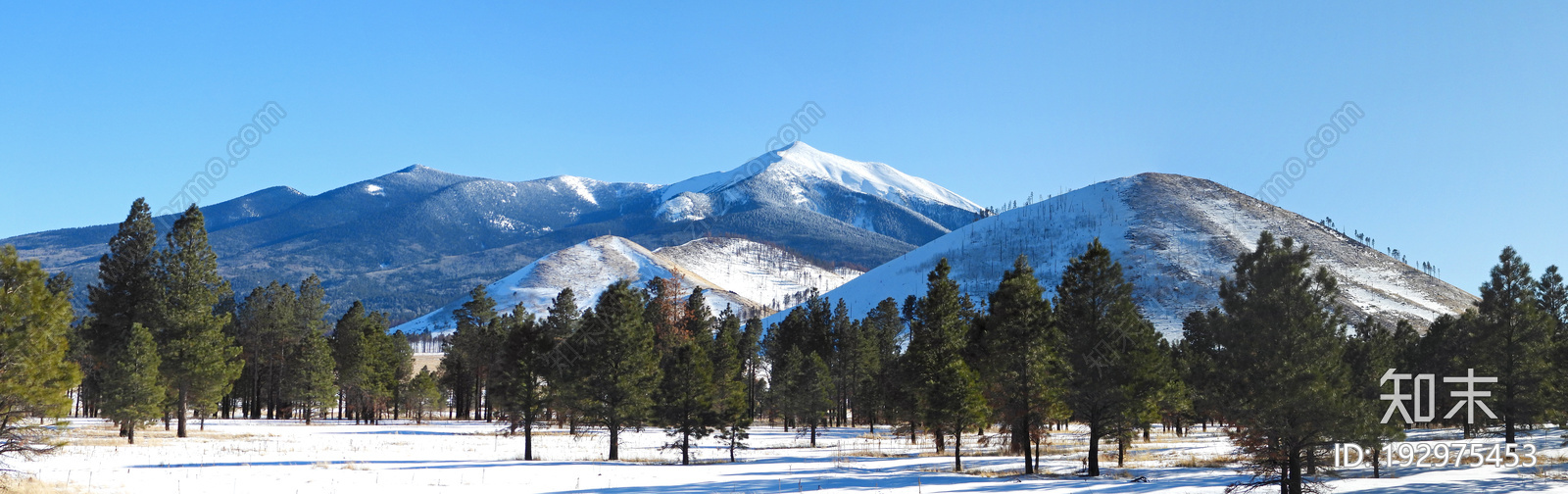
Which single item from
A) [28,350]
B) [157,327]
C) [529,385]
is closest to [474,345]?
[157,327]

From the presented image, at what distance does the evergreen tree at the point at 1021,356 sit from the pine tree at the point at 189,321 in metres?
44.6

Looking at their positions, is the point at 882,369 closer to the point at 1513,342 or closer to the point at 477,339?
the point at 477,339

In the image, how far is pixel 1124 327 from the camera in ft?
121

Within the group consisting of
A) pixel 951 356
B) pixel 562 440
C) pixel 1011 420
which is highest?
pixel 951 356

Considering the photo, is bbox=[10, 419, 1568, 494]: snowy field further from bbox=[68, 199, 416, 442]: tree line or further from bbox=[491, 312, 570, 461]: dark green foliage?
bbox=[491, 312, 570, 461]: dark green foliage

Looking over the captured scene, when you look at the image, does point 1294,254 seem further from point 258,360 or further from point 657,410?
point 258,360

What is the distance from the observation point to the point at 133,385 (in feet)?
148

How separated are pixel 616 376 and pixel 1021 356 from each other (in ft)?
68.2

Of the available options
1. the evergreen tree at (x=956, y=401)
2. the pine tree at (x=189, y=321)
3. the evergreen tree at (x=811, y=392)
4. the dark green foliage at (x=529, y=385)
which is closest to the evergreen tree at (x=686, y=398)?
the dark green foliage at (x=529, y=385)

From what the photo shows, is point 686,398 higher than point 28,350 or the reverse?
the reverse

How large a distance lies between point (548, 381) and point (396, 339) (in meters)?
59.6

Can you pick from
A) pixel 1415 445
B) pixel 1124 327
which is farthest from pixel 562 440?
pixel 1415 445

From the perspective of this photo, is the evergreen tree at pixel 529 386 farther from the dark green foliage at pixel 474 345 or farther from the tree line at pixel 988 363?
the dark green foliage at pixel 474 345

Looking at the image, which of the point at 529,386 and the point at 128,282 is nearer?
the point at 529,386
